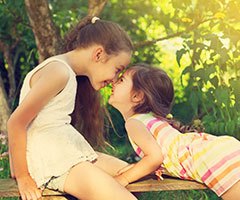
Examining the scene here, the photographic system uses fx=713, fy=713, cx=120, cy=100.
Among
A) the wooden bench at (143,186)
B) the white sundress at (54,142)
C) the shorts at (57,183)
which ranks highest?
the white sundress at (54,142)

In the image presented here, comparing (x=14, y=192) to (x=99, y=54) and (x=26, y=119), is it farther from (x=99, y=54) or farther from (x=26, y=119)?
(x=99, y=54)

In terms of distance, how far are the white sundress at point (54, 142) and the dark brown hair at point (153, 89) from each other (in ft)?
1.11

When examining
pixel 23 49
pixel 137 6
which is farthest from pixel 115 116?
pixel 137 6

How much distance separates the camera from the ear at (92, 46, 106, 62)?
3.49 m

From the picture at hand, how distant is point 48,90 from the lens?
326 centimetres

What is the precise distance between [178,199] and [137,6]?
360cm

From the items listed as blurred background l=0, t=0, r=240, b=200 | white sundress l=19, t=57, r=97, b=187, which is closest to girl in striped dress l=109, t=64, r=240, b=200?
white sundress l=19, t=57, r=97, b=187

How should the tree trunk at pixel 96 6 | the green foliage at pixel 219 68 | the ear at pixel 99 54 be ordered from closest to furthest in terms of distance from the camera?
the ear at pixel 99 54
the green foliage at pixel 219 68
the tree trunk at pixel 96 6

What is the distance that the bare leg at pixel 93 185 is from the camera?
3193mm

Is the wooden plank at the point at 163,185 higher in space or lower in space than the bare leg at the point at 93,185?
lower

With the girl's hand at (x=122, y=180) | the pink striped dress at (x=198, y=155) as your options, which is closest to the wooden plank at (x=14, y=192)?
the girl's hand at (x=122, y=180)

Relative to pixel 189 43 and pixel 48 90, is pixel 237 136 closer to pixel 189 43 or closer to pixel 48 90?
pixel 189 43

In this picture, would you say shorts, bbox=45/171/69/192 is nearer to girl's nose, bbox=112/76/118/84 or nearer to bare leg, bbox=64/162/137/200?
bare leg, bbox=64/162/137/200

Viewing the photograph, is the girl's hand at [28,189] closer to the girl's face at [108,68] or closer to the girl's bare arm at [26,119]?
the girl's bare arm at [26,119]
